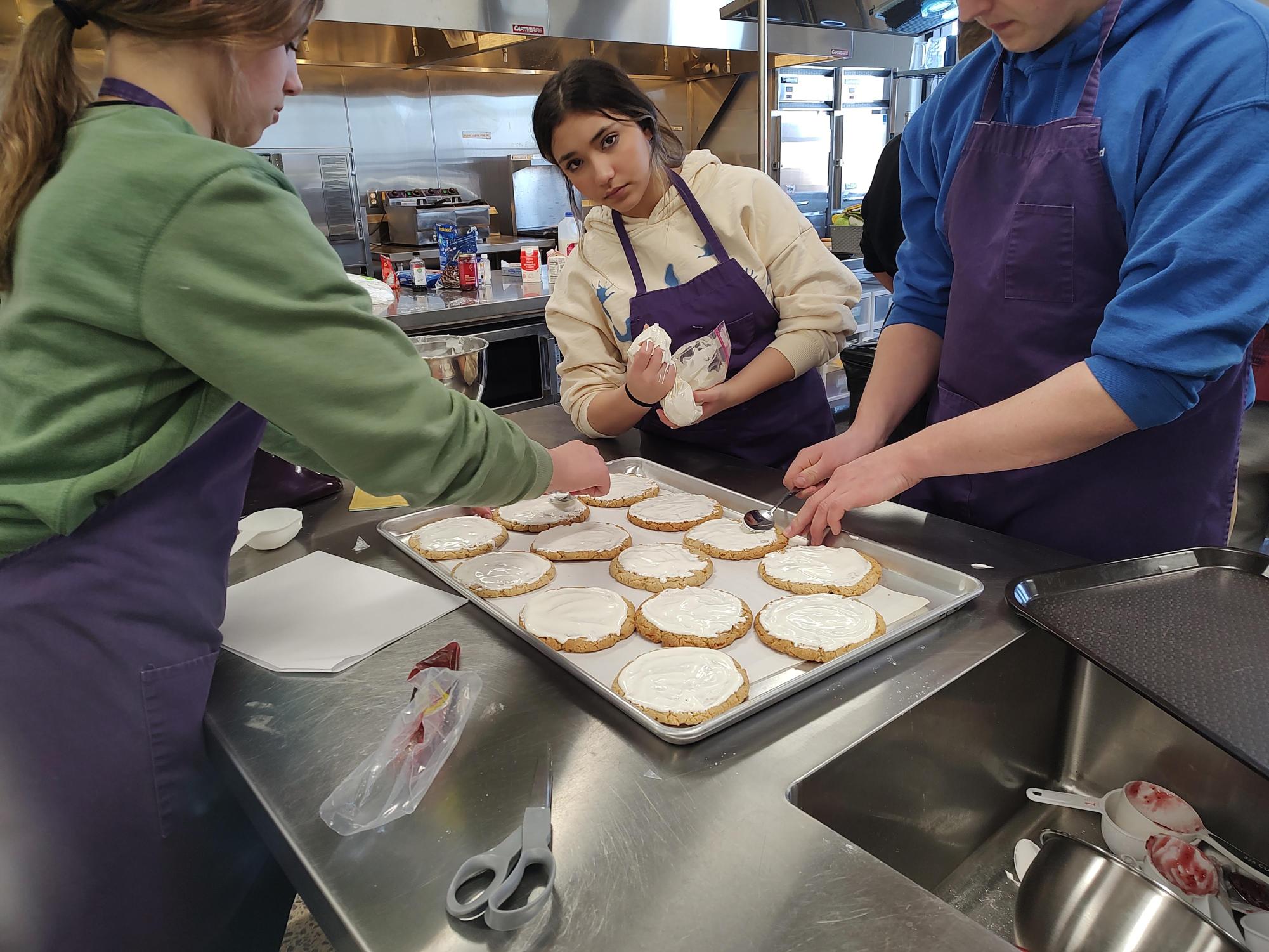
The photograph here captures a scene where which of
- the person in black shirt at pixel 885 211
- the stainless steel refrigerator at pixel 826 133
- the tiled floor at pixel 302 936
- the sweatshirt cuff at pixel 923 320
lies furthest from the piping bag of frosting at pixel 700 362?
the stainless steel refrigerator at pixel 826 133

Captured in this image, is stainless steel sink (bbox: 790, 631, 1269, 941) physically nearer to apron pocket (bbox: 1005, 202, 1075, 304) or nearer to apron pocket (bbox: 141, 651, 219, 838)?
apron pocket (bbox: 1005, 202, 1075, 304)

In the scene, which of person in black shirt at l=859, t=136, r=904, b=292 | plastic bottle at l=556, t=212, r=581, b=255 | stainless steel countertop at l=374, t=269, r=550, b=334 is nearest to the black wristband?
person in black shirt at l=859, t=136, r=904, b=292

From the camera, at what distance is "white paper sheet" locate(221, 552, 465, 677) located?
3.48ft

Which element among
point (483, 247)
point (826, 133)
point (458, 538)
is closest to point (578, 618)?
point (458, 538)

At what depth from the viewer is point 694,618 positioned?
115cm

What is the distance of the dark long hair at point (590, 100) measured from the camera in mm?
1782

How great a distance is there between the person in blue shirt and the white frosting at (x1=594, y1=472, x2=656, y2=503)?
0.31 meters

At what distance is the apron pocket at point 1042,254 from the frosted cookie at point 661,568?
0.64 meters

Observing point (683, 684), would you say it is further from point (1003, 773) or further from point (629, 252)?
point (629, 252)

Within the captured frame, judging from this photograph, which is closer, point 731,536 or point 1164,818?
point 1164,818

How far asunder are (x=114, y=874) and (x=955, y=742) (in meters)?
0.96

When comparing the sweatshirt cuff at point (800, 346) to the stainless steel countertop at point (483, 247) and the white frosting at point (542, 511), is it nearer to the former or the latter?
the white frosting at point (542, 511)

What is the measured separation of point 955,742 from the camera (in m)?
0.97

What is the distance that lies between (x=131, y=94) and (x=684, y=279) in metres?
1.24
